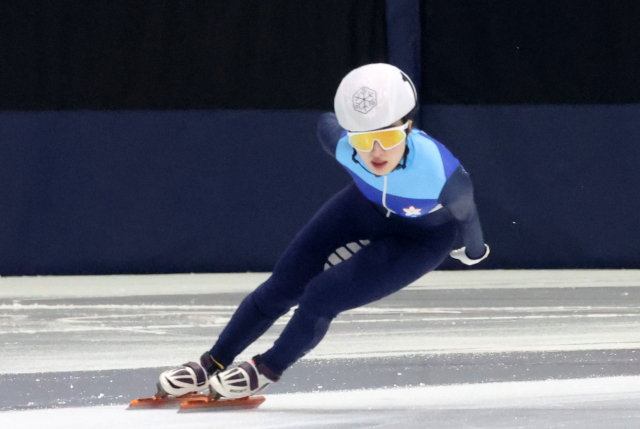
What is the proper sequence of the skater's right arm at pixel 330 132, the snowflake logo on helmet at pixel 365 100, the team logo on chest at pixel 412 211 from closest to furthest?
the snowflake logo on helmet at pixel 365 100
the team logo on chest at pixel 412 211
the skater's right arm at pixel 330 132

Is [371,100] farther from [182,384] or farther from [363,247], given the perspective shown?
[182,384]

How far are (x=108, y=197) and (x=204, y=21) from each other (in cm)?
142

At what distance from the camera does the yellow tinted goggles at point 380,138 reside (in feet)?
7.59

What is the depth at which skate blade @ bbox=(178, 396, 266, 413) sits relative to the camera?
249cm

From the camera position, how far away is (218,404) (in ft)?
8.27

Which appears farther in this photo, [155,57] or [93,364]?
[155,57]

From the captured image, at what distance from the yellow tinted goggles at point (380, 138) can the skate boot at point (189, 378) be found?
30.6 inches

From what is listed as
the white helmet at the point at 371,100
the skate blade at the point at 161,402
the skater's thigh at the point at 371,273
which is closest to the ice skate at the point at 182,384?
the skate blade at the point at 161,402

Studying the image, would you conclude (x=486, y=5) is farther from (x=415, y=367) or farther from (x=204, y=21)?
(x=415, y=367)

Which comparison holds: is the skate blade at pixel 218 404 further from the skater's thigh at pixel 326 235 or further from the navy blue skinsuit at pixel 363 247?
the skater's thigh at pixel 326 235

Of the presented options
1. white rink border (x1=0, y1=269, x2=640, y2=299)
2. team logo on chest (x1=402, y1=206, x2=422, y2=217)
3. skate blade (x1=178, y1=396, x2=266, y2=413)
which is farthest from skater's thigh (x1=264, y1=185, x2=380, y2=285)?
white rink border (x1=0, y1=269, x2=640, y2=299)

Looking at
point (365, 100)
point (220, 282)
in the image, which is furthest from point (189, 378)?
point (220, 282)

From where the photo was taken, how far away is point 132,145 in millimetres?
6289

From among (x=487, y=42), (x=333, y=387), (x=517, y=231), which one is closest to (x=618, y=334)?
(x=333, y=387)
